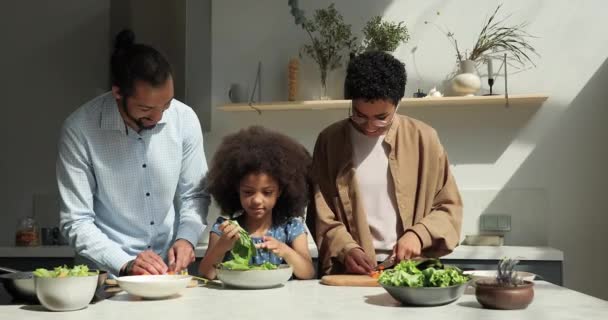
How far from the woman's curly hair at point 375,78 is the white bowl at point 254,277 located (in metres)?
0.63

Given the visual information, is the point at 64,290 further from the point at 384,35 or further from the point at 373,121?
the point at 384,35

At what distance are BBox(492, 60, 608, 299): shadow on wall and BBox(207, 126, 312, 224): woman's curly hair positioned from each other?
2113 millimetres

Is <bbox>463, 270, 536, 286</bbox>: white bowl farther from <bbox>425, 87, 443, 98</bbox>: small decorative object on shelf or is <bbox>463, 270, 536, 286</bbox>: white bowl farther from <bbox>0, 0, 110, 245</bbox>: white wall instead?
<bbox>0, 0, 110, 245</bbox>: white wall

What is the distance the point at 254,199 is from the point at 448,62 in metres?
2.22

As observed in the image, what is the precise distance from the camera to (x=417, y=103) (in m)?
4.19

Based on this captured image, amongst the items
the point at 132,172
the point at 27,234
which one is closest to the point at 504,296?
the point at 132,172

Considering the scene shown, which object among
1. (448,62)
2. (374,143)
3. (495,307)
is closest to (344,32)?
(448,62)

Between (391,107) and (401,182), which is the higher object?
(391,107)

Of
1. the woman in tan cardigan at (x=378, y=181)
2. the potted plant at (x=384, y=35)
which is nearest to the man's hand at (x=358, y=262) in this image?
the woman in tan cardigan at (x=378, y=181)

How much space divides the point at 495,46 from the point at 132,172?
2515 mm

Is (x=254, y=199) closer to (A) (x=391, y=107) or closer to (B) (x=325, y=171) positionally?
(B) (x=325, y=171)

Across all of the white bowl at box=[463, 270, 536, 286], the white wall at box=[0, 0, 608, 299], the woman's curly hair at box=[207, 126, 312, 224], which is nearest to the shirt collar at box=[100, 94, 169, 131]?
the woman's curly hair at box=[207, 126, 312, 224]

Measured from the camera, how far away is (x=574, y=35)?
4.20m

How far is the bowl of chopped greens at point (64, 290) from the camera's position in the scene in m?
1.75
